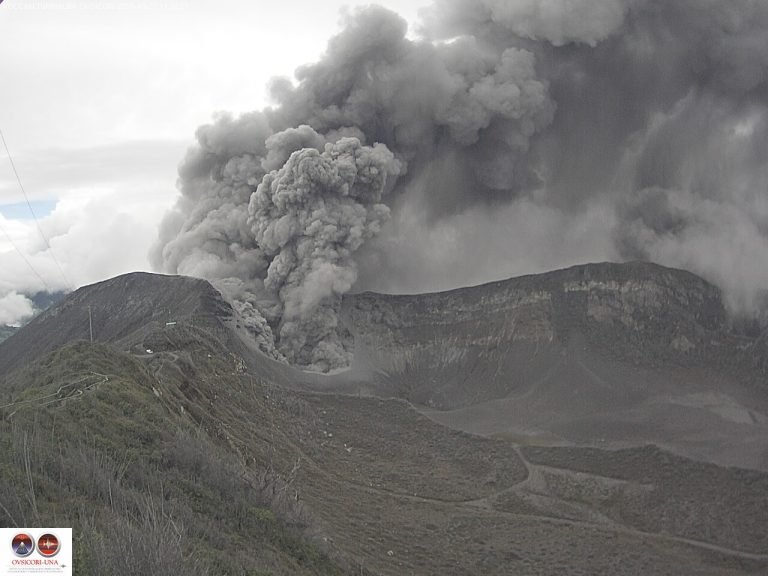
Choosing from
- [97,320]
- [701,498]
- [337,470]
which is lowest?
[701,498]

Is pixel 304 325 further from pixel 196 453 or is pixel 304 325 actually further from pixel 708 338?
pixel 196 453

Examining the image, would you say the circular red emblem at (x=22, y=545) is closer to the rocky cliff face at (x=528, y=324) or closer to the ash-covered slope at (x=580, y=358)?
→ the ash-covered slope at (x=580, y=358)

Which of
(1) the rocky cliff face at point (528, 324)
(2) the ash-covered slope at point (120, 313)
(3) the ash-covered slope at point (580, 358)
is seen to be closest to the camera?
(3) the ash-covered slope at point (580, 358)

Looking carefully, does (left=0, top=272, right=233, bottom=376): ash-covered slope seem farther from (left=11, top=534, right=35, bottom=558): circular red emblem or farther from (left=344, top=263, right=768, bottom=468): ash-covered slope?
(left=11, top=534, right=35, bottom=558): circular red emblem

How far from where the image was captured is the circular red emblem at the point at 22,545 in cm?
1206

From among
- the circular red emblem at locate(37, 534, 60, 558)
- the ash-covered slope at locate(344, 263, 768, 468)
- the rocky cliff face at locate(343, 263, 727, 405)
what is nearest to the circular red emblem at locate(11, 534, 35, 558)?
the circular red emblem at locate(37, 534, 60, 558)

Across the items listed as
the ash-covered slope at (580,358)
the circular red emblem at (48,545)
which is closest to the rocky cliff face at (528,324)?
the ash-covered slope at (580,358)

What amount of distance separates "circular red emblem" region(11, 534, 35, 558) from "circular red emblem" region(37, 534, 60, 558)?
0.47 feet

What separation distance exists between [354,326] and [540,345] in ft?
68.1

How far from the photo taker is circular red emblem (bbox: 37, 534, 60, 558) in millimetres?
12031

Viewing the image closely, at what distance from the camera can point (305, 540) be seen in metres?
25.1

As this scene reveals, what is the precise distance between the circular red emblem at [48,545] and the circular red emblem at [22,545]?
0.47 feet

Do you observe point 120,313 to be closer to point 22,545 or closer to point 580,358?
point 580,358

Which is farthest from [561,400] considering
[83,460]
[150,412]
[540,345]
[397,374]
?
[83,460]
